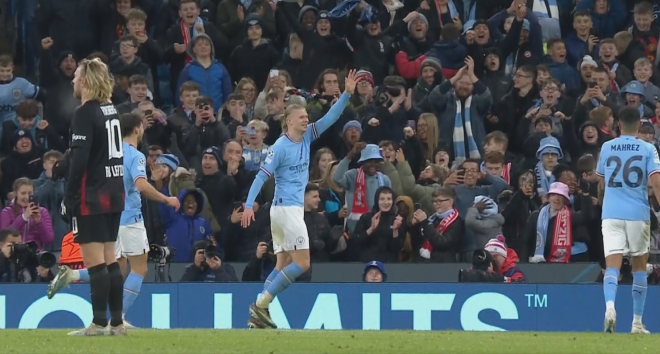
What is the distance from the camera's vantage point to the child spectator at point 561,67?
21.0m

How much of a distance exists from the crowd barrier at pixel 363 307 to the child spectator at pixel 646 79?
470cm

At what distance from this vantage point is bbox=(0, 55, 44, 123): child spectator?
2066 cm

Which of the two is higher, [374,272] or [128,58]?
[128,58]

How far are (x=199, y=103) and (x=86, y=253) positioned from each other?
7946 mm

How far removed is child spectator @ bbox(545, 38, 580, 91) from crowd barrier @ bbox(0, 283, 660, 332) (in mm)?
5102

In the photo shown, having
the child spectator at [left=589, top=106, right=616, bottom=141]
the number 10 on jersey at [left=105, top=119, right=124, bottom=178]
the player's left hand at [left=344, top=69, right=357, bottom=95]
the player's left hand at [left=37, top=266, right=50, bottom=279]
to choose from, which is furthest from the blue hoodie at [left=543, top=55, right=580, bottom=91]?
the number 10 on jersey at [left=105, top=119, right=124, bottom=178]

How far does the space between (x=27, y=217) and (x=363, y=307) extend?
4.36m

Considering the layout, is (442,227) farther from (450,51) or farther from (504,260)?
(450,51)

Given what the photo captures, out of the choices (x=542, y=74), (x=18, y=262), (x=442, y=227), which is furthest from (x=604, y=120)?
(x=18, y=262)

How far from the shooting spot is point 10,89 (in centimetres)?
2070

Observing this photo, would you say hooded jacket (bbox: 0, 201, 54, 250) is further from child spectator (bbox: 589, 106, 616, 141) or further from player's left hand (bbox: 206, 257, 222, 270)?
child spectator (bbox: 589, 106, 616, 141)

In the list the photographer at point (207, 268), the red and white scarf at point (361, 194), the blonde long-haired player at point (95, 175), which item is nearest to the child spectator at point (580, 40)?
the red and white scarf at point (361, 194)

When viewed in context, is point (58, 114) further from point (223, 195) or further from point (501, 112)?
point (501, 112)

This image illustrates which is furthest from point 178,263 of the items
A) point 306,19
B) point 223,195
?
point 306,19
